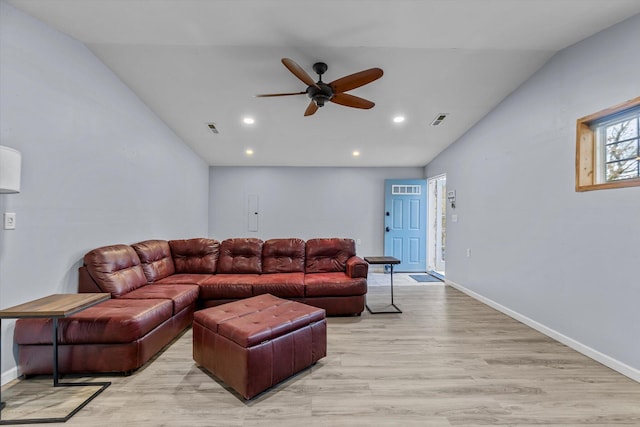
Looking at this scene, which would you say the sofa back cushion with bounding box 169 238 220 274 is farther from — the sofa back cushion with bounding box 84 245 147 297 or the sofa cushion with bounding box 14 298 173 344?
the sofa cushion with bounding box 14 298 173 344

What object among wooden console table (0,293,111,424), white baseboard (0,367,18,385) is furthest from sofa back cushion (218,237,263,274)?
white baseboard (0,367,18,385)

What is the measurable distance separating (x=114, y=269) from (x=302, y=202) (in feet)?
12.7

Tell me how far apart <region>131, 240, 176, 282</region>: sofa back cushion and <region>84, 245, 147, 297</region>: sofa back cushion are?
15 centimetres

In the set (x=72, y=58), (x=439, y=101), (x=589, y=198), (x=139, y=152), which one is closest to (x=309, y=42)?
(x=439, y=101)

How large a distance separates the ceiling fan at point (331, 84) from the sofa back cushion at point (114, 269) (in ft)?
6.92

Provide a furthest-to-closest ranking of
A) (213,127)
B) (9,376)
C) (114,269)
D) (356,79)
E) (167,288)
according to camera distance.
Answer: (213,127) → (167,288) → (114,269) → (356,79) → (9,376)

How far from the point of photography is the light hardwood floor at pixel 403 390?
1541 millimetres

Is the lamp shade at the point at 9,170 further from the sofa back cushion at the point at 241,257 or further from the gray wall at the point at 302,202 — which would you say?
the gray wall at the point at 302,202

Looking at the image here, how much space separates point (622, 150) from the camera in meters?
2.12

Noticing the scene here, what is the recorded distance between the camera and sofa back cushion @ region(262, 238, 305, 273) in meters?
3.63

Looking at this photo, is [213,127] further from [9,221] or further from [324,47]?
[9,221]

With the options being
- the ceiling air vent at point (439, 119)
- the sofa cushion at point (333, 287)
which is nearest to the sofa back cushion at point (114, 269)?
the sofa cushion at point (333, 287)

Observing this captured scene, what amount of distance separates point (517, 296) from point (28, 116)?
16.0 ft

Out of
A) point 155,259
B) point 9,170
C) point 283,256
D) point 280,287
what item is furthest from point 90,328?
point 283,256
